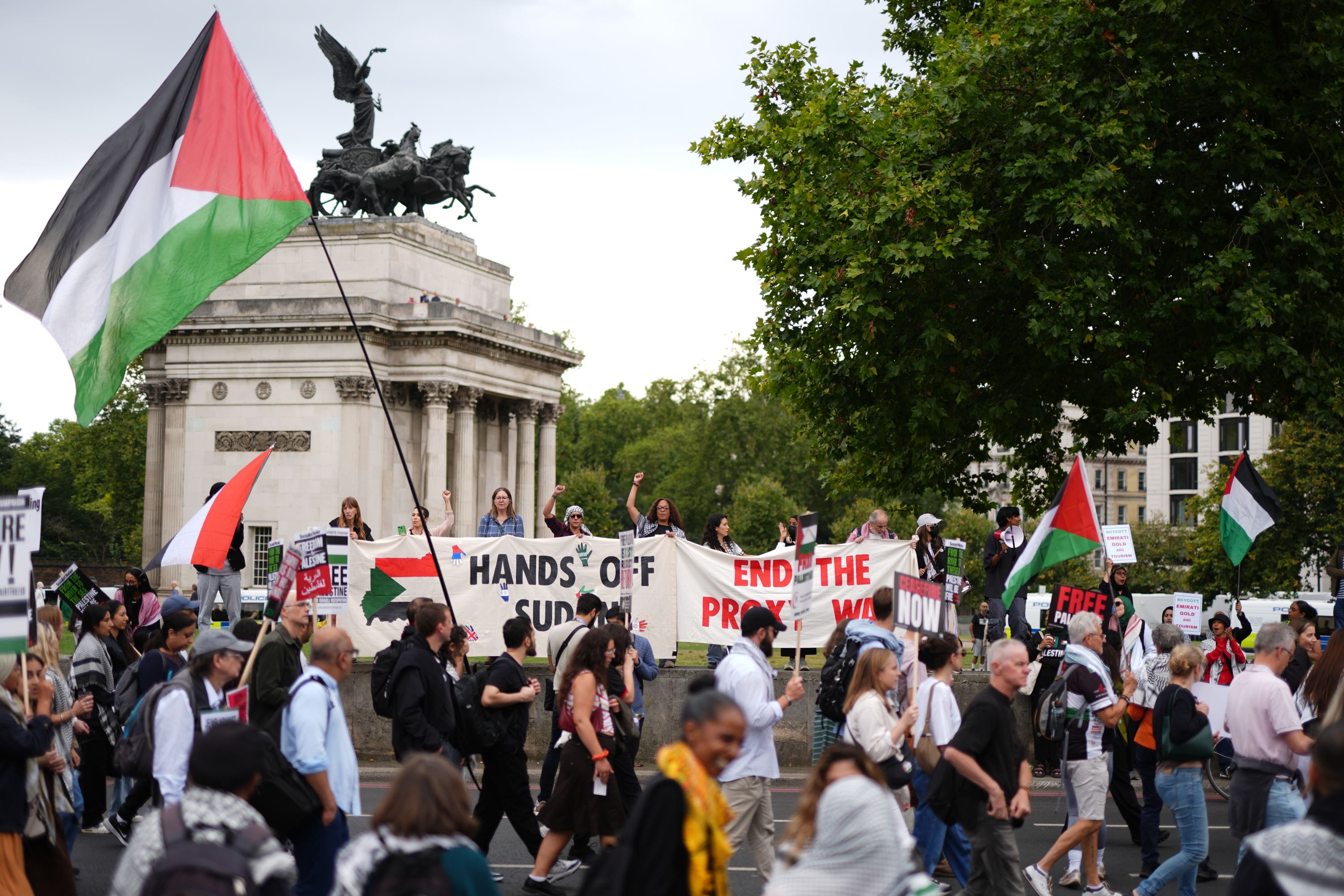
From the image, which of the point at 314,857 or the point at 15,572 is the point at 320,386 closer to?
the point at 15,572

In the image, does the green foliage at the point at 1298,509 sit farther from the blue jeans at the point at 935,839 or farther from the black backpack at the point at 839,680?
the black backpack at the point at 839,680

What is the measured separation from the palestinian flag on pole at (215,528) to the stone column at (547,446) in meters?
44.4

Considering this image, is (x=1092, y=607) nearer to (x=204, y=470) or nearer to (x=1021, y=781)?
(x=1021, y=781)

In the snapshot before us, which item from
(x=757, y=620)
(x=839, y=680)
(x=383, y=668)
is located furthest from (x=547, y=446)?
(x=757, y=620)

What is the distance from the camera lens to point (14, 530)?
8.09 meters

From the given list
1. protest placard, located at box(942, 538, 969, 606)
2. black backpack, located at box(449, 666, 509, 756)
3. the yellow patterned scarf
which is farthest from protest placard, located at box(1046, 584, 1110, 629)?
the yellow patterned scarf

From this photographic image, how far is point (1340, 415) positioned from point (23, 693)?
16299mm

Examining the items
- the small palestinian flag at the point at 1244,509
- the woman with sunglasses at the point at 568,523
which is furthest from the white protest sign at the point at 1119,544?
the woman with sunglasses at the point at 568,523

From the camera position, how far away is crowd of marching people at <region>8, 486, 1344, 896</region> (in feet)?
18.5

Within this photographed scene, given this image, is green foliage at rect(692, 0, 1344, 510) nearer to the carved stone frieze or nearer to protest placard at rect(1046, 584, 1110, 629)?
protest placard at rect(1046, 584, 1110, 629)

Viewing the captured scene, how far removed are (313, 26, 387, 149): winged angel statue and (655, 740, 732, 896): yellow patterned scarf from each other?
47.5 metres

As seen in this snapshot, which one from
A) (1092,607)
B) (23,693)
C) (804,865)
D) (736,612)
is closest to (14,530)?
(23,693)

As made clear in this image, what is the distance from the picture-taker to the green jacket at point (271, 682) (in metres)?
9.06

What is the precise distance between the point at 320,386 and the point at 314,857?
4073 cm
